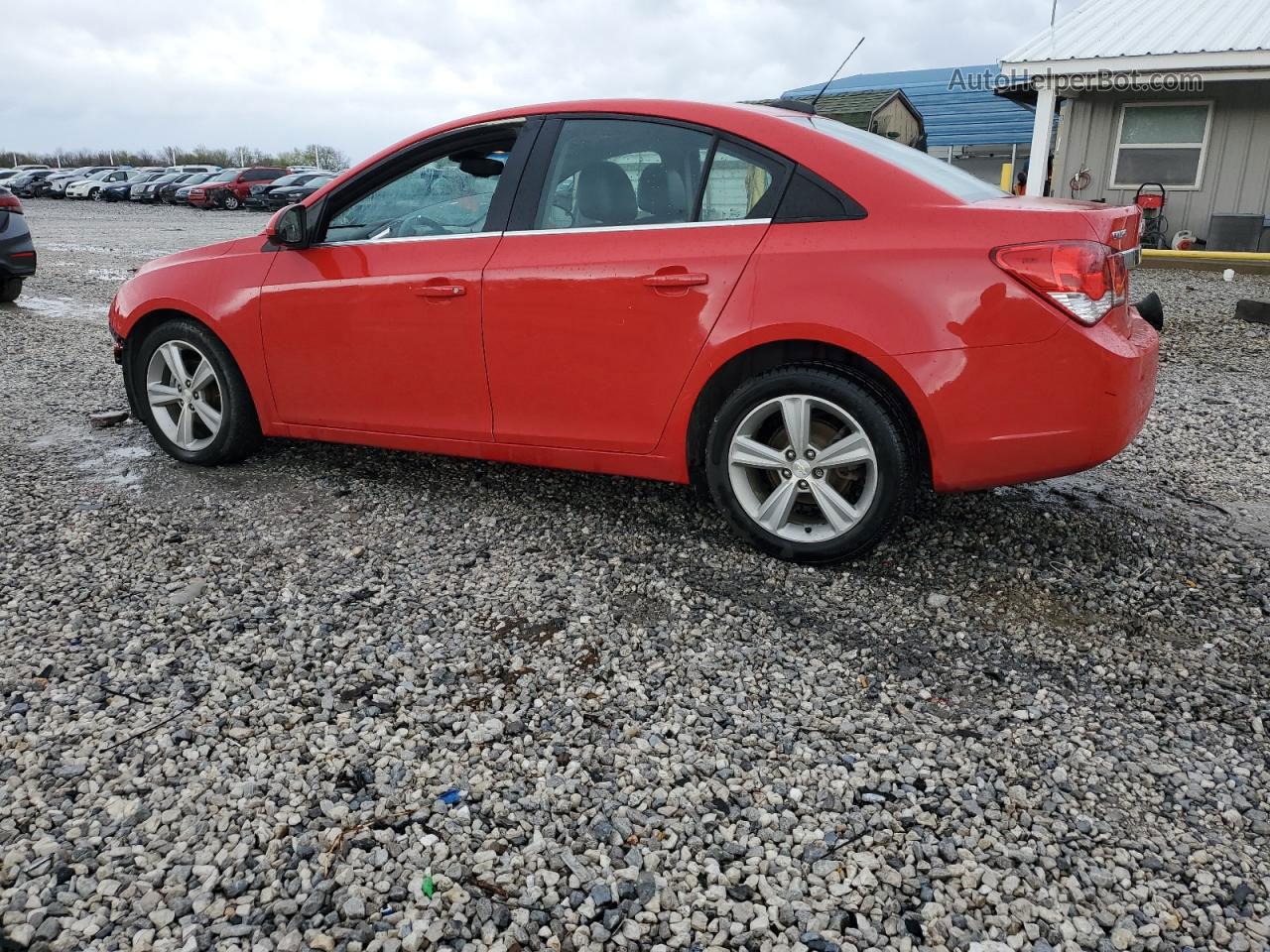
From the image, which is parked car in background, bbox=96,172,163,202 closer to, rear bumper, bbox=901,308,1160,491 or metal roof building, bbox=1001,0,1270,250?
metal roof building, bbox=1001,0,1270,250

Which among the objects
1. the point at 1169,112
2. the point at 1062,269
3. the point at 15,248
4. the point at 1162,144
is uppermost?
the point at 1169,112

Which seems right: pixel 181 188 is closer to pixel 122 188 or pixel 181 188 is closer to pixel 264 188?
pixel 122 188

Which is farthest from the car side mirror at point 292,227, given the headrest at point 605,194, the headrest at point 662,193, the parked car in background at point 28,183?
the parked car in background at point 28,183

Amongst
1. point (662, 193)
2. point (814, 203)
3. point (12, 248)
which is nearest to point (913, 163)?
point (814, 203)

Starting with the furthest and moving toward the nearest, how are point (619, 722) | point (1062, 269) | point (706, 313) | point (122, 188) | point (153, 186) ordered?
1. point (122, 188)
2. point (153, 186)
3. point (706, 313)
4. point (1062, 269)
5. point (619, 722)

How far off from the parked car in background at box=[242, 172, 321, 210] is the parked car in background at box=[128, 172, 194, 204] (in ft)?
21.1

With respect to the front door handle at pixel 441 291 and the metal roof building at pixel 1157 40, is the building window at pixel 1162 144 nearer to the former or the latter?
the metal roof building at pixel 1157 40

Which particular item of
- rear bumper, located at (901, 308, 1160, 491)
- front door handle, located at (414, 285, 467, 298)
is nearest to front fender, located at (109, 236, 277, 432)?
front door handle, located at (414, 285, 467, 298)

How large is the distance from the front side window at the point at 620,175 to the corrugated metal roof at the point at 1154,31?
11978mm

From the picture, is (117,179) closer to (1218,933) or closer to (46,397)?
(46,397)

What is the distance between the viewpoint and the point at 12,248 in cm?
1007

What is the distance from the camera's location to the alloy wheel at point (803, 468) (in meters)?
3.32

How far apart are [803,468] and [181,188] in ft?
126

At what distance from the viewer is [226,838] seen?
2.14 m
